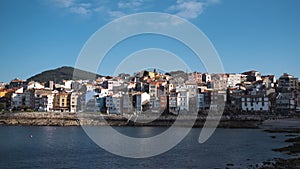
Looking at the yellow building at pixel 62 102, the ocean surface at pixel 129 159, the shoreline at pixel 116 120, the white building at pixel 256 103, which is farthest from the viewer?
the yellow building at pixel 62 102

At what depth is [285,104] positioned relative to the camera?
178 ft

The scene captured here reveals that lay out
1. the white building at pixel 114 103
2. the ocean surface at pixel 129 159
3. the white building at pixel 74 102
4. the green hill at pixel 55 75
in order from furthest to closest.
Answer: the green hill at pixel 55 75 → the white building at pixel 74 102 → the white building at pixel 114 103 → the ocean surface at pixel 129 159

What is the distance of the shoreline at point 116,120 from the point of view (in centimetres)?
4619

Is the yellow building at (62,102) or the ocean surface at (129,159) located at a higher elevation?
the yellow building at (62,102)

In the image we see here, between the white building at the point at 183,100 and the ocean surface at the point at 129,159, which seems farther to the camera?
the white building at the point at 183,100

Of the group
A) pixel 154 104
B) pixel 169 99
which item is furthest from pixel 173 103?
pixel 154 104

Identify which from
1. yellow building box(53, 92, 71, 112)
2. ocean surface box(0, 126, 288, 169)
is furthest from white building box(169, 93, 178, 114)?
ocean surface box(0, 126, 288, 169)

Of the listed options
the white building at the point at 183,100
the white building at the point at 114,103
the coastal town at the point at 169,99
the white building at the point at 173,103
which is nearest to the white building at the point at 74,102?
the coastal town at the point at 169,99

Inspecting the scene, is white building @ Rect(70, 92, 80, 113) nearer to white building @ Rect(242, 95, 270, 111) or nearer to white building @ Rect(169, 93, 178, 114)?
white building @ Rect(169, 93, 178, 114)

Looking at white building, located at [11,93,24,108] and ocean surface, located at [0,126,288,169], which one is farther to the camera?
white building, located at [11,93,24,108]

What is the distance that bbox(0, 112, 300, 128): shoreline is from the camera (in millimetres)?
46188

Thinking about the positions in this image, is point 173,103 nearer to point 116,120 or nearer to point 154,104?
point 154,104

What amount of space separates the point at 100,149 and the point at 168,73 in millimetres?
74041

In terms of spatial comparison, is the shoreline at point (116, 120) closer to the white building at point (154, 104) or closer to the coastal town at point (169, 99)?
the white building at point (154, 104)
